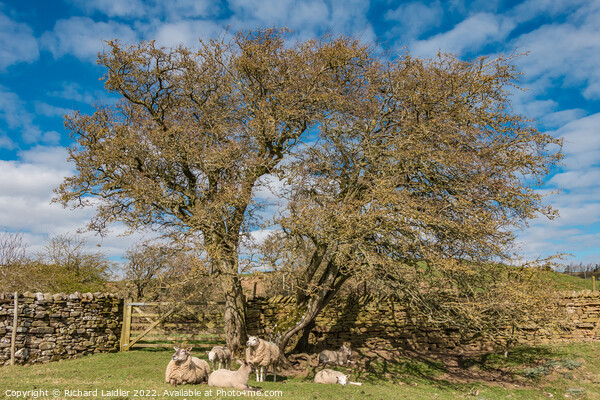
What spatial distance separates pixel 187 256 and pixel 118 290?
1403 centimetres

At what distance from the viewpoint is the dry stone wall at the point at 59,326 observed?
1507cm

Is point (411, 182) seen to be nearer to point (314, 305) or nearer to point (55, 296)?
point (314, 305)

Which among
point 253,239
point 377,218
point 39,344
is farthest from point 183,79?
point 39,344

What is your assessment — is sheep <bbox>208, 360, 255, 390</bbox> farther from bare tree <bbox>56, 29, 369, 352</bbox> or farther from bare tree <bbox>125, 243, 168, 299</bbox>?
bare tree <bbox>125, 243, 168, 299</bbox>

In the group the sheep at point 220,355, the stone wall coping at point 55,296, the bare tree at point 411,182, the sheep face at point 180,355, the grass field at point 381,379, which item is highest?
the bare tree at point 411,182

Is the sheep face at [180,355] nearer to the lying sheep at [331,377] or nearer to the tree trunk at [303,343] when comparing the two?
the lying sheep at [331,377]

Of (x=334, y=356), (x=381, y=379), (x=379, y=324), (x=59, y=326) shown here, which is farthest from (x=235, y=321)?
(x=379, y=324)

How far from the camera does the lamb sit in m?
15.5

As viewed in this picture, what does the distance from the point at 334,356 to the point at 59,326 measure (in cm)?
1087

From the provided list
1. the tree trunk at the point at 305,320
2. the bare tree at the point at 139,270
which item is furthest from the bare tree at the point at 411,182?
the bare tree at the point at 139,270

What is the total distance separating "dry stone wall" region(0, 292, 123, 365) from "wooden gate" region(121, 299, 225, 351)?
0.62 m

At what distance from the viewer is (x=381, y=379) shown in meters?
14.2

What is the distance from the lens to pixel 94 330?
17.0 metres

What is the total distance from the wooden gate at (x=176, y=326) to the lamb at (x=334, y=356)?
5.06 meters
